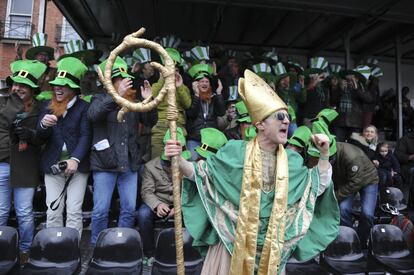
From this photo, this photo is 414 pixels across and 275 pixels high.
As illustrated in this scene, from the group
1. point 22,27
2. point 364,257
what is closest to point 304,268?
point 364,257

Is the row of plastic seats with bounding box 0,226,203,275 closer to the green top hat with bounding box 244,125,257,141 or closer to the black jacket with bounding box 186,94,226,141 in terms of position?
the green top hat with bounding box 244,125,257,141

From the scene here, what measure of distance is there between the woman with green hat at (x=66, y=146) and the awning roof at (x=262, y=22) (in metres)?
3.24

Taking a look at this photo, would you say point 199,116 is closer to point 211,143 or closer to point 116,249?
point 211,143

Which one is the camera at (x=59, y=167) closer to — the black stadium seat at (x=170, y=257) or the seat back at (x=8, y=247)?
the seat back at (x=8, y=247)

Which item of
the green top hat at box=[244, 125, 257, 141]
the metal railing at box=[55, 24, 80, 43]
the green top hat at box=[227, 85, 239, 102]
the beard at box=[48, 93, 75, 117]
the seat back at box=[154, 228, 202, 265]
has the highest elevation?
the metal railing at box=[55, 24, 80, 43]

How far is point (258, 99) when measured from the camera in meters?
2.22

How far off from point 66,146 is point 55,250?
3.48 ft

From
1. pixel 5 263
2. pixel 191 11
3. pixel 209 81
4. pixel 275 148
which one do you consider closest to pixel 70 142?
pixel 5 263

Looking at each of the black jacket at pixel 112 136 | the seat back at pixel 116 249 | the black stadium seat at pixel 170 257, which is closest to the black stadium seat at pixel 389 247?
the black stadium seat at pixel 170 257

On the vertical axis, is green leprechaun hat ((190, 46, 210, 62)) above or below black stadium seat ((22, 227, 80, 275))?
above

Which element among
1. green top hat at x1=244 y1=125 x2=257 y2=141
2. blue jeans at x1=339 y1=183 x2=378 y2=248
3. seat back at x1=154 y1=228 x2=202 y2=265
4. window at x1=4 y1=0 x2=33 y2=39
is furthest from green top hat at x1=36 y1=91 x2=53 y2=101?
window at x1=4 y1=0 x2=33 y2=39

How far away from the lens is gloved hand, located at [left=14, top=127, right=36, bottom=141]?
12.0 feet

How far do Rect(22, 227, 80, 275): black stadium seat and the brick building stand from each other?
1631cm

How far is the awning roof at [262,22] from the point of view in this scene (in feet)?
20.8
